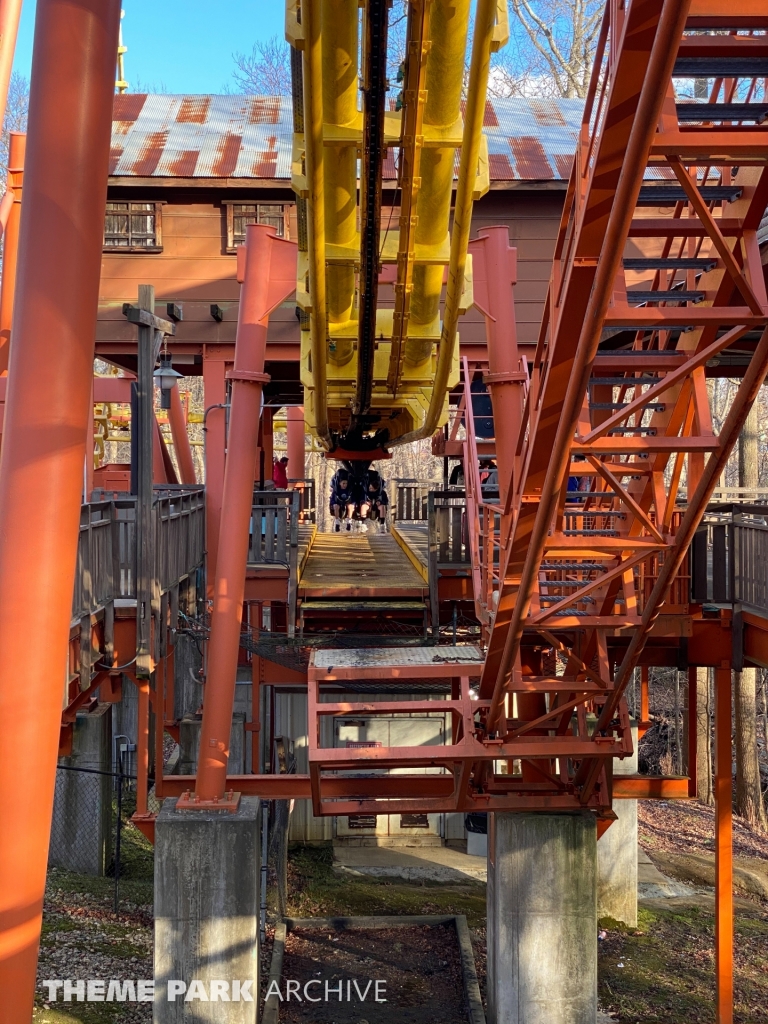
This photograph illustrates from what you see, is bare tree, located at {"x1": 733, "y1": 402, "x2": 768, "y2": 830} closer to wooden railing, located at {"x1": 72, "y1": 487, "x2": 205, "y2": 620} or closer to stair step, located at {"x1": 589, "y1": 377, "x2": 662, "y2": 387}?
wooden railing, located at {"x1": 72, "y1": 487, "x2": 205, "y2": 620}

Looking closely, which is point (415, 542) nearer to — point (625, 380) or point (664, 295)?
point (625, 380)

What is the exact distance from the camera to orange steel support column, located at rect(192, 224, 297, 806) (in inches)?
372

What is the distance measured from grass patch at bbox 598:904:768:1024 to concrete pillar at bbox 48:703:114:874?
8.03 m

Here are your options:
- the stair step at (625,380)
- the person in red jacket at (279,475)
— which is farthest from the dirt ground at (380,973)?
the person in red jacket at (279,475)

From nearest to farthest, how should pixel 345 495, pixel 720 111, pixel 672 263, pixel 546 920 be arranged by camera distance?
pixel 720 111 → pixel 672 263 → pixel 546 920 → pixel 345 495

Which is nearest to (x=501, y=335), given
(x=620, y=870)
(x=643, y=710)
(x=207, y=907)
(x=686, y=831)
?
(x=643, y=710)

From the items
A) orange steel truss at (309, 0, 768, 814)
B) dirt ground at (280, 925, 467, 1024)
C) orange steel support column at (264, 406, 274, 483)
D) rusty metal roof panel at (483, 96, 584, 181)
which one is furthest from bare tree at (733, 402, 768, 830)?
orange steel truss at (309, 0, 768, 814)

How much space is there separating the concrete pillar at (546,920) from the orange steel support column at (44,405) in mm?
6779

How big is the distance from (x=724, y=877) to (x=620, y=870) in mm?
4647

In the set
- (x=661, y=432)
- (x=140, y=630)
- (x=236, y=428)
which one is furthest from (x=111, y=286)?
(x=661, y=432)

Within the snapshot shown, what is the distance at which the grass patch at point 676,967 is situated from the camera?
11.3 m

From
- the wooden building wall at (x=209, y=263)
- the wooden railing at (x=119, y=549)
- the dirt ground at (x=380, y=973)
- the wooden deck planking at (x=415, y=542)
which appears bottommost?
the dirt ground at (x=380, y=973)

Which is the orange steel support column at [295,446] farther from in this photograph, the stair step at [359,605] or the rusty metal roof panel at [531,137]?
the stair step at [359,605]

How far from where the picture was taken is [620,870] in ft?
47.5
